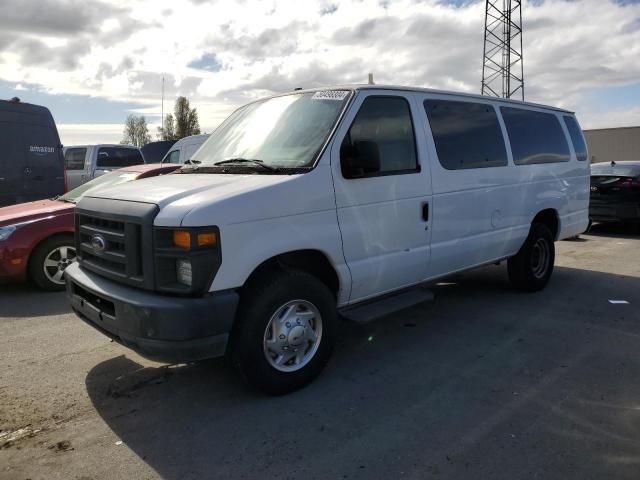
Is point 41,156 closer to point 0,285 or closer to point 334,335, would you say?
point 0,285

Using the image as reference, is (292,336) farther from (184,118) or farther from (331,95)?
(184,118)

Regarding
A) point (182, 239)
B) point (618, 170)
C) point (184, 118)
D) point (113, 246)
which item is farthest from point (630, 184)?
point (184, 118)

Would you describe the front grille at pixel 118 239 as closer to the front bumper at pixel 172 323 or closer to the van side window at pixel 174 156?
the front bumper at pixel 172 323

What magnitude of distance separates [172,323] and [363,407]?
1.38 meters

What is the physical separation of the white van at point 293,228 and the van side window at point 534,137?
1.14ft

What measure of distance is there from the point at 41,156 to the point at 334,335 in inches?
298

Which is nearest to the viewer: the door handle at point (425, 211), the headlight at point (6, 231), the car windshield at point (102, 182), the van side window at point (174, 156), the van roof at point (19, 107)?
the door handle at point (425, 211)

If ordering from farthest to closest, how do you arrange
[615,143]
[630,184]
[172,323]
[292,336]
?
[615,143] → [630,184] → [292,336] → [172,323]

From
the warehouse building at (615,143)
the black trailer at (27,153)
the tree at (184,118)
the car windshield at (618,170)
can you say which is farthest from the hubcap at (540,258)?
the tree at (184,118)

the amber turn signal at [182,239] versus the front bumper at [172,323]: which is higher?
the amber turn signal at [182,239]

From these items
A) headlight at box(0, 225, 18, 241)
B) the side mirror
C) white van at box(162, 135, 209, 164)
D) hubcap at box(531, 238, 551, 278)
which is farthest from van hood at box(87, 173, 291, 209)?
white van at box(162, 135, 209, 164)

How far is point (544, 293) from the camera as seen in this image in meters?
6.29

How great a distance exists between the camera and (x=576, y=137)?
6.82 m

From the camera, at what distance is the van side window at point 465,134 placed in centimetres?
468
